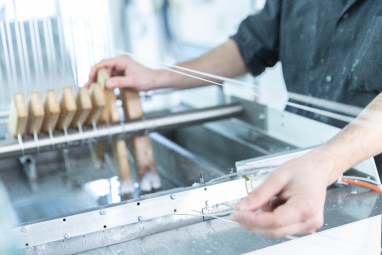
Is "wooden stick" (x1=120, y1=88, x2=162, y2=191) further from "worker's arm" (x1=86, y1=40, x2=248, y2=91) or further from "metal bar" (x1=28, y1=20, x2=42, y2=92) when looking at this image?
"metal bar" (x1=28, y1=20, x2=42, y2=92)

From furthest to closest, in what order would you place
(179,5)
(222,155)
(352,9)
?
(179,5)
(222,155)
(352,9)

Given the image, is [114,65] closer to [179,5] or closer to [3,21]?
[3,21]

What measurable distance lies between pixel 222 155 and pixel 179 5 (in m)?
0.90

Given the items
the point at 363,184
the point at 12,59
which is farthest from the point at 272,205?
the point at 12,59

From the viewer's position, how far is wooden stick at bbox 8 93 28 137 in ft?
2.22

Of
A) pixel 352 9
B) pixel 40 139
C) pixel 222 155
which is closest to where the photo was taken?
pixel 40 139

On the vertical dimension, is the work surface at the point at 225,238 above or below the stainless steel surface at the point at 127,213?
below

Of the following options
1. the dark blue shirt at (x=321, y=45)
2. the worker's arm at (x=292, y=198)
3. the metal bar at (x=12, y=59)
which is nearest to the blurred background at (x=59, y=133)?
the metal bar at (x=12, y=59)

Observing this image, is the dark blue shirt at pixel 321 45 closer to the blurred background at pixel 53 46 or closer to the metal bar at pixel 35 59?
the blurred background at pixel 53 46

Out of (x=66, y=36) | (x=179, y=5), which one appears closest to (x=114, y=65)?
(x=66, y=36)

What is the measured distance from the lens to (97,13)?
36.7 inches

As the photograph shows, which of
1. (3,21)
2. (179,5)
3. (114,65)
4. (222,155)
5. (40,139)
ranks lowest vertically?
(222,155)

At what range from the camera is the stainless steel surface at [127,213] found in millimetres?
464

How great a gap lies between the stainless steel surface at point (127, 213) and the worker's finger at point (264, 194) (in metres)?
0.15
